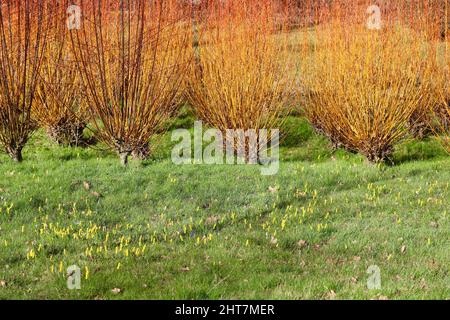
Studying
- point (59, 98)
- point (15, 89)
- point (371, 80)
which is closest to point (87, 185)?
point (15, 89)

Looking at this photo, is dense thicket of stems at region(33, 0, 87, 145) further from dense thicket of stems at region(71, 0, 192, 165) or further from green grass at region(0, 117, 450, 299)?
green grass at region(0, 117, 450, 299)

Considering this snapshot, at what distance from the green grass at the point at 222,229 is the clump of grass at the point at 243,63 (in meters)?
1.09

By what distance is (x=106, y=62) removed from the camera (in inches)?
301

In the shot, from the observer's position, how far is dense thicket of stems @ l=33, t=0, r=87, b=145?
30.1 ft

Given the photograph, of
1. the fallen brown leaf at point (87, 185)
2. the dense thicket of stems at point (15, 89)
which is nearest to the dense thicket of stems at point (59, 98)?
the dense thicket of stems at point (15, 89)

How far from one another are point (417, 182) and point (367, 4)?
2.86 metres

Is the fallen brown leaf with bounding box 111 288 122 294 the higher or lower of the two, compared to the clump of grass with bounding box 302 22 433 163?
lower

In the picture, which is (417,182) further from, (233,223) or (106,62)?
(106,62)

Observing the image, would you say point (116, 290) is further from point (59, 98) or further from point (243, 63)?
point (59, 98)

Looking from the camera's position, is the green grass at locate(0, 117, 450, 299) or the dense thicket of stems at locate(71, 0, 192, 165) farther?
the dense thicket of stems at locate(71, 0, 192, 165)

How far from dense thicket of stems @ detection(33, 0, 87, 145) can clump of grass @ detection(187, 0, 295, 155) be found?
2.24m

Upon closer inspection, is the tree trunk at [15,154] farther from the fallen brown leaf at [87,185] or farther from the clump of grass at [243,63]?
the clump of grass at [243,63]

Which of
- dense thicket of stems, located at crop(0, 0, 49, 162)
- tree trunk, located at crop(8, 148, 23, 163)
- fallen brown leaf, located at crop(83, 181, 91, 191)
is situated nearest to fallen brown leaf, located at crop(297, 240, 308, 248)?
fallen brown leaf, located at crop(83, 181, 91, 191)
